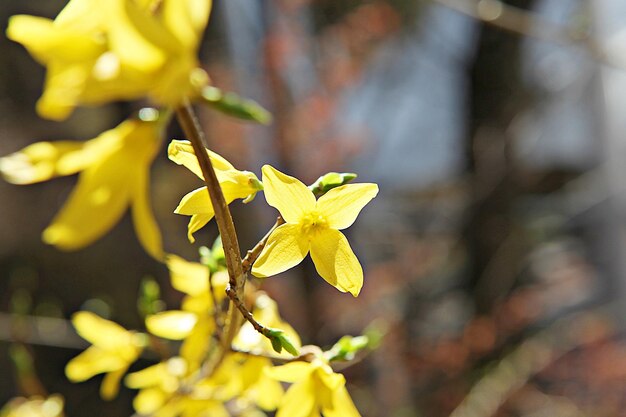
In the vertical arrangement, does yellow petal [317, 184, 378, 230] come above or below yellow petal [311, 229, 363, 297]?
above

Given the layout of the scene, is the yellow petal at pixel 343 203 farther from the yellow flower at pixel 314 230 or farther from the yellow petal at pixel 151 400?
the yellow petal at pixel 151 400

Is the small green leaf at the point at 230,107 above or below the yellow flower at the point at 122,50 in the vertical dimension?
below

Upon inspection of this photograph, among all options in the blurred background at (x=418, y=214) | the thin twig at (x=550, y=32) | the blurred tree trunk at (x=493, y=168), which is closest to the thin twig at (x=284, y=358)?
the thin twig at (x=550, y=32)

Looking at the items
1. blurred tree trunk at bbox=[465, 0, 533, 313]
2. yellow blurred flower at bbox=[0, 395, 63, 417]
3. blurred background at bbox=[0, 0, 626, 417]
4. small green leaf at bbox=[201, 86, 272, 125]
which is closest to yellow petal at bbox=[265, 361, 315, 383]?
small green leaf at bbox=[201, 86, 272, 125]

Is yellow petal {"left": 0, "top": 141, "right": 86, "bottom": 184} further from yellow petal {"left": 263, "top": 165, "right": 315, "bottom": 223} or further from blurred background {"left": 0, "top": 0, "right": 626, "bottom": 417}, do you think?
blurred background {"left": 0, "top": 0, "right": 626, "bottom": 417}

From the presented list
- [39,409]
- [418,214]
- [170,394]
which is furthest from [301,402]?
[418,214]

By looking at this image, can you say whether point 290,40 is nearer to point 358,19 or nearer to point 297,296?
point 358,19
